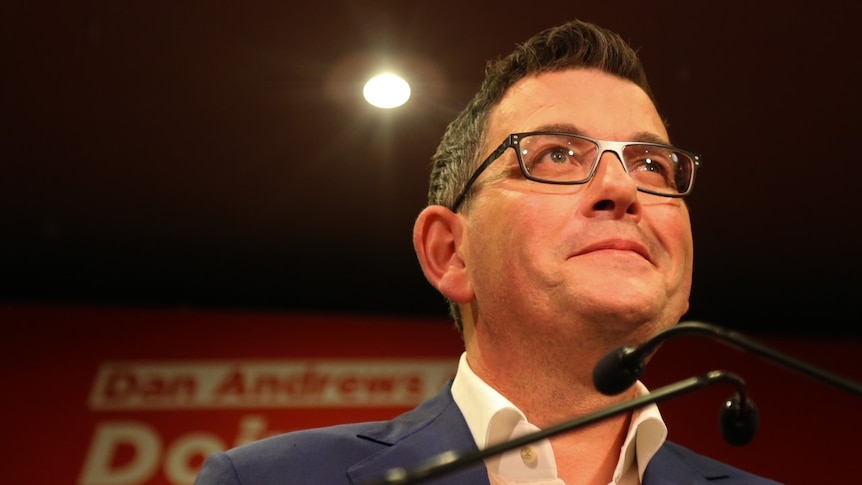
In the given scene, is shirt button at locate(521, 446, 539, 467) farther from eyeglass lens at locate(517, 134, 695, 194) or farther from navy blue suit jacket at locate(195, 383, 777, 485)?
eyeglass lens at locate(517, 134, 695, 194)

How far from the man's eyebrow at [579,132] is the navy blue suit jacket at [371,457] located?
51cm

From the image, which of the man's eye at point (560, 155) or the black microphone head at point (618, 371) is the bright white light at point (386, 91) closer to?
the man's eye at point (560, 155)

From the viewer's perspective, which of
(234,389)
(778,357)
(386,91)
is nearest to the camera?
(778,357)

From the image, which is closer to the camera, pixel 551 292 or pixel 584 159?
pixel 551 292

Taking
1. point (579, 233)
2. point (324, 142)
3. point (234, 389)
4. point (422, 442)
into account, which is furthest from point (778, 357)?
point (234, 389)

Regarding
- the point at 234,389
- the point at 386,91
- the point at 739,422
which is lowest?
the point at 739,422

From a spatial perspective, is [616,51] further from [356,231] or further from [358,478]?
[356,231]

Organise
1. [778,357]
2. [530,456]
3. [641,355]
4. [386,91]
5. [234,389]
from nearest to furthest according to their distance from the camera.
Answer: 1. [778,357]
2. [641,355]
3. [530,456]
4. [386,91]
5. [234,389]

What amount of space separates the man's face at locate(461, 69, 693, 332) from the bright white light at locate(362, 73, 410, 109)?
47.8 inches

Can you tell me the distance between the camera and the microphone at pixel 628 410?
2.32 feet

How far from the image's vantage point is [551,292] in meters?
1.32

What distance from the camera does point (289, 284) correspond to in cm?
379

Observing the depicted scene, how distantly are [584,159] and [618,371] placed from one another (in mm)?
630

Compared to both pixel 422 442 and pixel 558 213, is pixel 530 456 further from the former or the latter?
pixel 558 213
